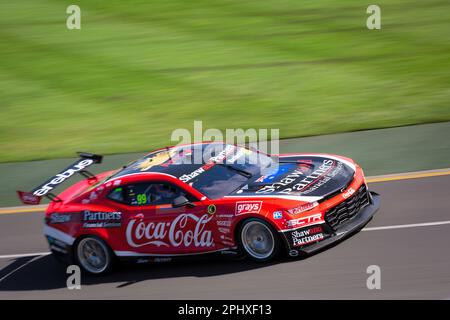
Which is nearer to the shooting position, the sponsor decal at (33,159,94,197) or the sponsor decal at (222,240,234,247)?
the sponsor decal at (222,240,234,247)

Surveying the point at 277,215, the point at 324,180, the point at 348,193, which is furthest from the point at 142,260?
the point at 348,193

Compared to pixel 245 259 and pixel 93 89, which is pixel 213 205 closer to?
pixel 245 259

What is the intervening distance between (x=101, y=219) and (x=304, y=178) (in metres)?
2.81

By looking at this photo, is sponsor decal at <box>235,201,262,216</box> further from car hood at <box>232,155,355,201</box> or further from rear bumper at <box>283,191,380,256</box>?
rear bumper at <box>283,191,380,256</box>

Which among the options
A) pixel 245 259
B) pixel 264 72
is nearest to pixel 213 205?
pixel 245 259

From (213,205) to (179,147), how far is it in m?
1.79

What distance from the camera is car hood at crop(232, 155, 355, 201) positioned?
952 centimetres

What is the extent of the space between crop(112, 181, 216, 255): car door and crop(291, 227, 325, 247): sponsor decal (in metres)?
1.07

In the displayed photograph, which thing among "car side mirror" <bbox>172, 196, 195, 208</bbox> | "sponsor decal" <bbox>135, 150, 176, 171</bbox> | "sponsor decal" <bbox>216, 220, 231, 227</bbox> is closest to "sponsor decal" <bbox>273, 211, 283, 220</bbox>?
"sponsor decal" <bbox>216, 220, 231, 227</bbox>

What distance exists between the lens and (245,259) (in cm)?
964

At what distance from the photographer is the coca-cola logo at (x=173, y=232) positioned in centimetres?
957

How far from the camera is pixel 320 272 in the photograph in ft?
29.6

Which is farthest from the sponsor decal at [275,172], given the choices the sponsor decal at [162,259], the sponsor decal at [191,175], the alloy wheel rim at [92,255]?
the alloy wheel rim at [92,255]
